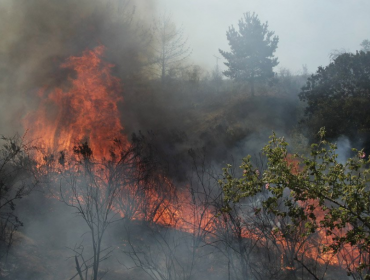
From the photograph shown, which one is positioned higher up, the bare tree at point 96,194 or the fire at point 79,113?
the fire at point 79,113

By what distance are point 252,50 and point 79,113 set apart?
767 inches

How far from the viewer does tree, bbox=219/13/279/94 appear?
30719 mm

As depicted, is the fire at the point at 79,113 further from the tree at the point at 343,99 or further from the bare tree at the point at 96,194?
the tree at the point at 343,99

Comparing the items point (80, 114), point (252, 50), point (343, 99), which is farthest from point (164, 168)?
point (252, 50)

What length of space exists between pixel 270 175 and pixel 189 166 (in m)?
13.7

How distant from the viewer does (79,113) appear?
1962cm

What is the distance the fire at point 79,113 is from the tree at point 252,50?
15118 mm

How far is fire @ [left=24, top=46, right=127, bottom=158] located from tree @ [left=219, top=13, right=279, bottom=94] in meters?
15.1

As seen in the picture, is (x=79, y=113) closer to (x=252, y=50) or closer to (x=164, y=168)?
(x=164, y=168)

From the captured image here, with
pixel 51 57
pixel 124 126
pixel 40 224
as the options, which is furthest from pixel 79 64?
pixel 40 224

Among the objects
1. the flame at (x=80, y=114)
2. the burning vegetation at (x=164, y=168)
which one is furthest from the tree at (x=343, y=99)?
the flame at (x=80, y=114)

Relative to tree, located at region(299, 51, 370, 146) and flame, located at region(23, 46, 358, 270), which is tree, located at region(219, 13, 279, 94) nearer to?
tree, located at region(299, 51, 370, 146)

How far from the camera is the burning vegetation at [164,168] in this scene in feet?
21.4

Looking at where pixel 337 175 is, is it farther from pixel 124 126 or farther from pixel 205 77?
pixel 205 77
